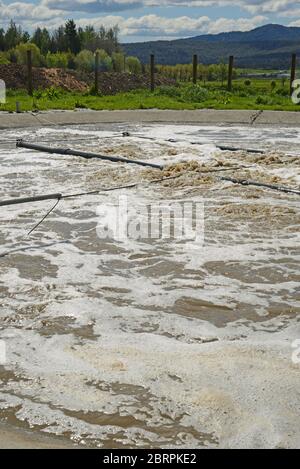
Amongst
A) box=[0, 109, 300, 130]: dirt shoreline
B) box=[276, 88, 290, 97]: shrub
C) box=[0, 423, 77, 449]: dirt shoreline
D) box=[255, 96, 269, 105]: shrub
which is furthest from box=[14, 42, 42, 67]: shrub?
box=[0, 423, 77, 449]: dirt shoreline

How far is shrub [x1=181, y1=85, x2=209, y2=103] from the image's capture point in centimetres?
1841

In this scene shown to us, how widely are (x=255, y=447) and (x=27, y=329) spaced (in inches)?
70.0

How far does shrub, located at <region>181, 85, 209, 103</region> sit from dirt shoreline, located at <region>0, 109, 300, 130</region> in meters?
2.90

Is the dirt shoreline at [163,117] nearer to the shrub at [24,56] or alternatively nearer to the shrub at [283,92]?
the shrub at [283,92]

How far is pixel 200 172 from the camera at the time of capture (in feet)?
28.3

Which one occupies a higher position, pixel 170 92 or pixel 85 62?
pixel 85 62

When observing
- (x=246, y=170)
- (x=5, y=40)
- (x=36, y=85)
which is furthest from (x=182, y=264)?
(x=5, y=40)

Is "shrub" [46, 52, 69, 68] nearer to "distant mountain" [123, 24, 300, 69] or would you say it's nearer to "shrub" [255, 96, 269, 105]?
"shrub" [255, 96, 269, 105]

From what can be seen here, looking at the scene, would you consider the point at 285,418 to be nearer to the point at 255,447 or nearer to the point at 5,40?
the point at 255,447

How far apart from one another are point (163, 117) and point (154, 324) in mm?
11648

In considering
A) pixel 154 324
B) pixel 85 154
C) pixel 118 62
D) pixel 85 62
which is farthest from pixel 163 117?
pixel 118 62

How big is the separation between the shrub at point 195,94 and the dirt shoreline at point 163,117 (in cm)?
290

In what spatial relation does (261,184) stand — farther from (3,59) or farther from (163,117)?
(3,59)

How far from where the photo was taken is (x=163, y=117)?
15.2 metres
